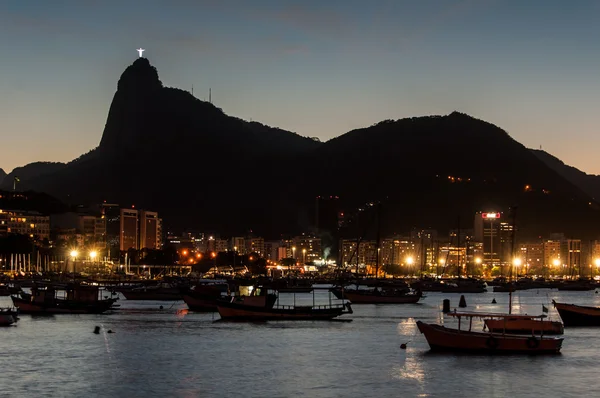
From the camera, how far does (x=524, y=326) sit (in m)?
56.9

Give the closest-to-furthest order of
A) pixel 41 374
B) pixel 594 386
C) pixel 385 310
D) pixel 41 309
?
pixel 594 386 → pixel 41 374 → pixel 41 309 → pixel 385 310

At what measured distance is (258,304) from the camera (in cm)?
7775

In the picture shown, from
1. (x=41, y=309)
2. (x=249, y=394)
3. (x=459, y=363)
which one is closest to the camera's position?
(x=249, y=394)

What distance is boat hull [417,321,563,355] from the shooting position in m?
50.8

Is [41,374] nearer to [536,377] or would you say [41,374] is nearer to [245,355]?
[245,355]

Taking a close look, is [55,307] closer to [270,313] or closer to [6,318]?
[6,318]

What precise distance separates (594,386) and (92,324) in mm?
46957

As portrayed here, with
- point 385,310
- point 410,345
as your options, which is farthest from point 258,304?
point 385,310

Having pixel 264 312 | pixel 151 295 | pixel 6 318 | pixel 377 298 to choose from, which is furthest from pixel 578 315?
pixel 151 295

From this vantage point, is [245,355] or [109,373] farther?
[245,355]

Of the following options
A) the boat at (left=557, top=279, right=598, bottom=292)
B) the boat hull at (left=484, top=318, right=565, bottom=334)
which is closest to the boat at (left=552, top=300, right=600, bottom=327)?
the boat hull at (left=484, top=318, right=565, bottom=334)

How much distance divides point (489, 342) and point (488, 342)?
0.06 m

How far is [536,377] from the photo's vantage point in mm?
45156

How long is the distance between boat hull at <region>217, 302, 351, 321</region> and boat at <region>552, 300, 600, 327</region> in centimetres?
1863
